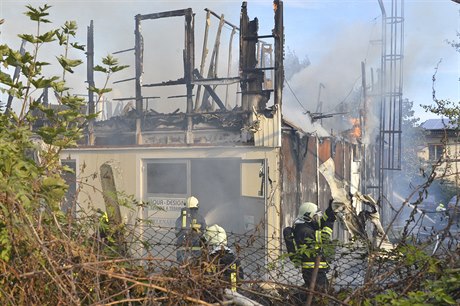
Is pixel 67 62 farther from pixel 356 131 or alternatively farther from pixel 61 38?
pixel 356 131

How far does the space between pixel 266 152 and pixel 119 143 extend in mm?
3755

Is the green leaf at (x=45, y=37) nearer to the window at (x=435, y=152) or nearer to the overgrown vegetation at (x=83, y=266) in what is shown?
the overgrown vegetation at (x=83, y=266)

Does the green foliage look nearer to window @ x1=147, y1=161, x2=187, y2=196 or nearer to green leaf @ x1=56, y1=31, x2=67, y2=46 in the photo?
green leaf @ x1=56, y1=31, x2=67, y2=46

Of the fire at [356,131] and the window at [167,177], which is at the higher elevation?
the fire at [356,131]

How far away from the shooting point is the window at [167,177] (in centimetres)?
1139

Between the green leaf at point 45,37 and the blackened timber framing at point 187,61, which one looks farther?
the blackened timber framing at point 187,61

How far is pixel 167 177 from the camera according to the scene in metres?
11.5

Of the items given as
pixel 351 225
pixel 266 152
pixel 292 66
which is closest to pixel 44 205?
pixel 351 225

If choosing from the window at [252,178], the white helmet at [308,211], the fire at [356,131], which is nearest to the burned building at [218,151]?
the window at [252,178]

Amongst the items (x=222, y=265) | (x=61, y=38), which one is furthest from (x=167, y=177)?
(x=222, y=265)

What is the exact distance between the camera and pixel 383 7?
1814 cm

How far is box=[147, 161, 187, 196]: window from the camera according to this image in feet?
37.4

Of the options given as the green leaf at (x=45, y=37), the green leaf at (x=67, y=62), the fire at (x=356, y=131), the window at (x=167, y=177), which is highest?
the green leaf at (x=45, y=37)

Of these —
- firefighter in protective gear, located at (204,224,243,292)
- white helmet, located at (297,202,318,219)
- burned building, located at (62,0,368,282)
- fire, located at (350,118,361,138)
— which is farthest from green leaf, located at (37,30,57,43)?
fire, located at (350,118,361,138)
